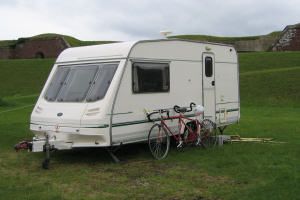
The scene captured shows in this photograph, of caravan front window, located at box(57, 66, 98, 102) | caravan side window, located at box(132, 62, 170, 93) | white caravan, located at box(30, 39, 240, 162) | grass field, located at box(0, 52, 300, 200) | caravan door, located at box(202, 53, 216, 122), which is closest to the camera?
grass field, located at box(0, 52, 300, 200)

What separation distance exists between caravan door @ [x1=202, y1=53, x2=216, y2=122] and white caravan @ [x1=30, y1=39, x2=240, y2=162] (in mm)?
25

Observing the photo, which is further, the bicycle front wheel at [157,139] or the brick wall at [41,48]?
the brick wall at [41,48]

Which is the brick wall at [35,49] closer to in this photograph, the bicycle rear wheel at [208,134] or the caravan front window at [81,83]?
the caravan front window at [81,83]

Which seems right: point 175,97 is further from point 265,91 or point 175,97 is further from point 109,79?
point 265,91

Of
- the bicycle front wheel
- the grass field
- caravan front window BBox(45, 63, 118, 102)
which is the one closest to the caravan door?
the grass field

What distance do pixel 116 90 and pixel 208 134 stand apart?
112 inches

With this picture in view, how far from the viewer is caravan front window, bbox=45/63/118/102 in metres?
7.74

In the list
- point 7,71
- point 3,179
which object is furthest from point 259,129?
point 7,71

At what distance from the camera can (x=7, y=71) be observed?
113 feet

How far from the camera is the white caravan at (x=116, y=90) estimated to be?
24.5 ft

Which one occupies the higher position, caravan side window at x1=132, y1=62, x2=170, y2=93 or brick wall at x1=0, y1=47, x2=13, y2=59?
brick wall at x1=0, y1=47, x2=13, y2=59

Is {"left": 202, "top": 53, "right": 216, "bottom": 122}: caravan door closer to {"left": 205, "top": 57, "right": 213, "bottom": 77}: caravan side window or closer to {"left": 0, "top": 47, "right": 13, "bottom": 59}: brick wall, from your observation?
{"left": 205, "top": 57, "right": 213, "bottom": 77}: caravan side window

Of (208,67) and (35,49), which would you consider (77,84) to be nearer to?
(208,67)

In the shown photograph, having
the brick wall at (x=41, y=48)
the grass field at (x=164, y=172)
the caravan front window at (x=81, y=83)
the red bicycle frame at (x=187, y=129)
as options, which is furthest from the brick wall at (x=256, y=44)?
the caravan front window at (x=81, y=83)
